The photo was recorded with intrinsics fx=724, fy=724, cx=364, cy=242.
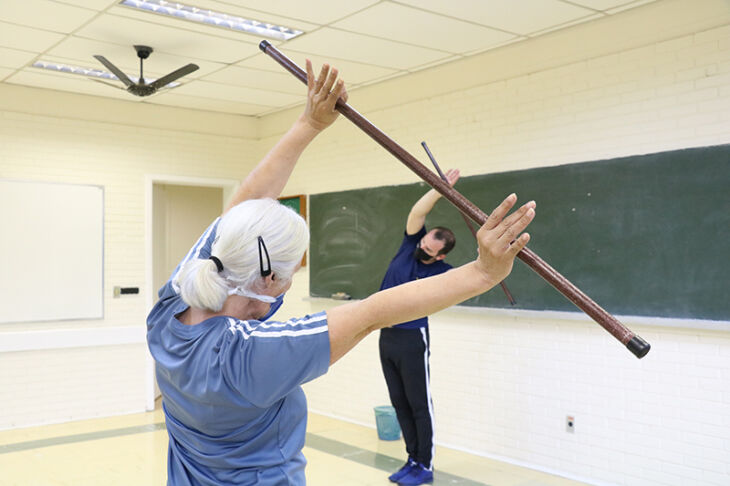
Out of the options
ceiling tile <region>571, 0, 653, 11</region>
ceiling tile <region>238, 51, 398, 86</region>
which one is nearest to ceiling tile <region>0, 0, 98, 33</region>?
ceiling tile <region>238, 51, 398, 86</region>

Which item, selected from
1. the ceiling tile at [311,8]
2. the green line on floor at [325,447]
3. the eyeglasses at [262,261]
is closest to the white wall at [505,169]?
the green line on floor at [325,447]

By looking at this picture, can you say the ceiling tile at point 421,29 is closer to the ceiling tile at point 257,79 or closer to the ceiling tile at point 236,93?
the ceiling tile at point 257,79

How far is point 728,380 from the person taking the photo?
Result: 401cm

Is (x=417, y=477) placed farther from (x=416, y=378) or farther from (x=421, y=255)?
(x=421, y=255)

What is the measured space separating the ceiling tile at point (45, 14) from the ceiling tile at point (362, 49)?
1367mm

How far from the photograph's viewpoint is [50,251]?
21.3 feet

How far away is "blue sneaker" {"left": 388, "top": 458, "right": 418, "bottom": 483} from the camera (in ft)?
15.4

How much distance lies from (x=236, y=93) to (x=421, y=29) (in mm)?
2453

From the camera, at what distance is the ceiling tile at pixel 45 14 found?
4277 mm

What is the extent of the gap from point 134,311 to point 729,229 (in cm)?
519

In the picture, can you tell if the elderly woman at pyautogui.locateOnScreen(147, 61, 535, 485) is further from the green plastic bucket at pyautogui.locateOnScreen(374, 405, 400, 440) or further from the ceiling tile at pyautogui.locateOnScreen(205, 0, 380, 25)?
the green plastic bucket at pyautogui.locateOnScreen(374, 405, 400, 440)

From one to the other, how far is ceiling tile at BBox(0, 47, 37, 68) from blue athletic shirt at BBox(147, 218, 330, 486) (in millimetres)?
4500

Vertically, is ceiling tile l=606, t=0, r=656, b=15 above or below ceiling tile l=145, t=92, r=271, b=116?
above

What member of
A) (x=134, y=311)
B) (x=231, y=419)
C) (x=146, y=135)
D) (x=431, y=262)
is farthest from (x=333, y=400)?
(x=231, y=419)
